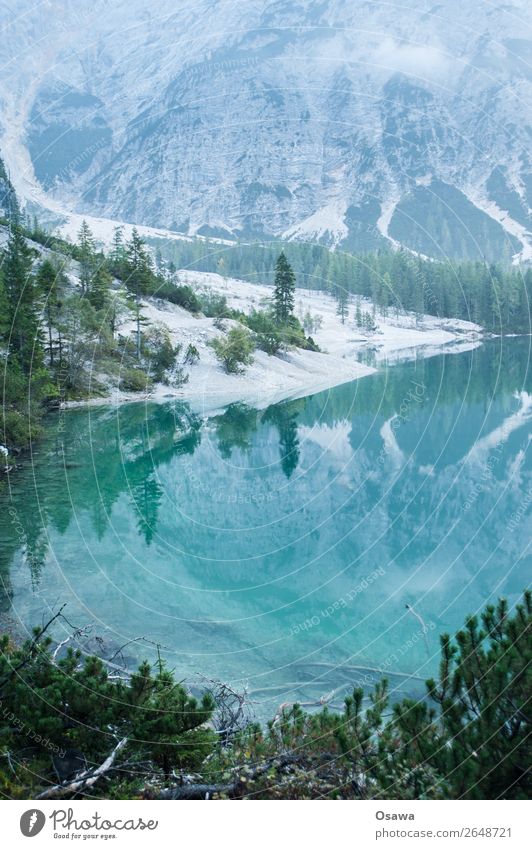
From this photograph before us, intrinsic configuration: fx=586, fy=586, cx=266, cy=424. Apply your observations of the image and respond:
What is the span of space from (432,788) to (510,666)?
0.94m

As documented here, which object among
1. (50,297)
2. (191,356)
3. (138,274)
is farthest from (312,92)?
(50,297)

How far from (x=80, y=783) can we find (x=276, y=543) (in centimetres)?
1148

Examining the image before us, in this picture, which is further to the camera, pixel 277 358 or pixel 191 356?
pixel 277 358

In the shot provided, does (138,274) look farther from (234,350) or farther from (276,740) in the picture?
(276,740)

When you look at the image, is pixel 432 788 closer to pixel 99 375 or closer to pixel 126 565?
pixel 126 565

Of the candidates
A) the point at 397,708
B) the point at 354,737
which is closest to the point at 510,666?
the point at 397,708

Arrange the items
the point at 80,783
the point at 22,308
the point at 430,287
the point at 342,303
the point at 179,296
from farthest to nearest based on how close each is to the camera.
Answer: the point at 430,287 → the point at 342,303 → the point at 179,296 → the point at 22,308 → the point at 80,783

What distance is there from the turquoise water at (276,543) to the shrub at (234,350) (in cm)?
1656

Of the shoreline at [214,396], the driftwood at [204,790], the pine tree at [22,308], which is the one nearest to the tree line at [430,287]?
the shoreline at [214,396]

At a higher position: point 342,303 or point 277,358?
point 342,303

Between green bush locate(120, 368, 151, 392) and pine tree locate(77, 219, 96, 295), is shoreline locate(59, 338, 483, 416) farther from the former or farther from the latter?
pine tree locate(77, 219, 96, 295)

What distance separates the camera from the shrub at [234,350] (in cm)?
4544

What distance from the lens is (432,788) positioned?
3.63m

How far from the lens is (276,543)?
15219 mm
